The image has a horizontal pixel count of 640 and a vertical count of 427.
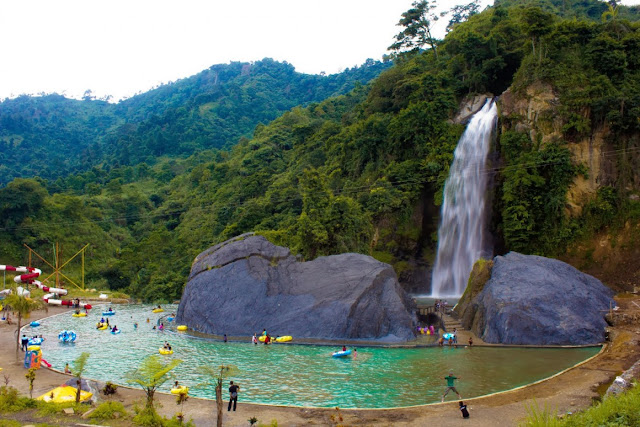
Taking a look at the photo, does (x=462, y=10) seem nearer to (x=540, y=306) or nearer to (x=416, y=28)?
(x=416, y=28)

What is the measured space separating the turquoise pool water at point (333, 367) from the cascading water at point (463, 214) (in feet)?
57.2

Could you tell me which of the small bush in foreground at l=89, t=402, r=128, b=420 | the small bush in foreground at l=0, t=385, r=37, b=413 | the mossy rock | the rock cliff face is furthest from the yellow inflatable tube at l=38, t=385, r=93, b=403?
the rock cliff face

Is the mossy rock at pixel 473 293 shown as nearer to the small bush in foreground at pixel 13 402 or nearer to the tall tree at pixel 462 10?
the small bush in foreground at pixel 13 402

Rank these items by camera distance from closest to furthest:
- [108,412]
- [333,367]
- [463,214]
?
[108,412] < [333,367] < [463,214]

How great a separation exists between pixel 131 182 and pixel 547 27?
9816 cm

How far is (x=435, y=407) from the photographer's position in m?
19.9

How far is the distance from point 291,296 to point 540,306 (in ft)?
50.7

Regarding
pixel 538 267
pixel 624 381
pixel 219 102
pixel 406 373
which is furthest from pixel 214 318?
pixel 219 102

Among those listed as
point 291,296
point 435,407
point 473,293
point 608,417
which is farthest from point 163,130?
point 608,417

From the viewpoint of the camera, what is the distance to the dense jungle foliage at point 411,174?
144 feet

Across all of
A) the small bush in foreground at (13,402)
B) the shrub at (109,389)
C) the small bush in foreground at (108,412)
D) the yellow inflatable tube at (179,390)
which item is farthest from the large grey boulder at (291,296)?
the small bush in foreground at (13,402)

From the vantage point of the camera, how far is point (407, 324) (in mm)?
33125

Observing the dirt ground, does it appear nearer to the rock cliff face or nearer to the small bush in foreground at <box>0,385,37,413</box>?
the small bush in foreground at <box>0,385,37,413</box>

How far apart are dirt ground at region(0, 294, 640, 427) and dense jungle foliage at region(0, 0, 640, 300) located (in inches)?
840
